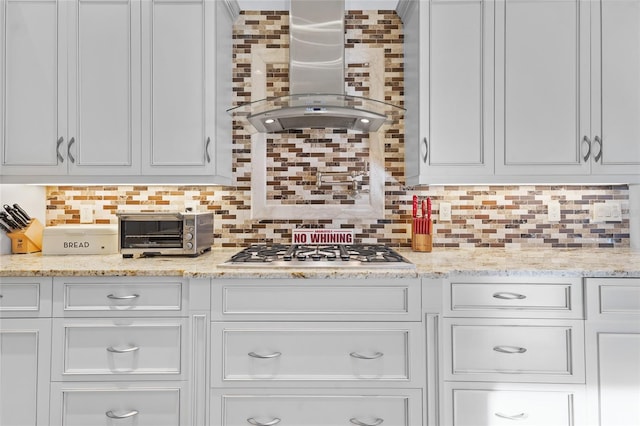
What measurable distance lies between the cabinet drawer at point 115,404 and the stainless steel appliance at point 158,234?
0.61 metres

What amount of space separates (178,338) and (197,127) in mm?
1028

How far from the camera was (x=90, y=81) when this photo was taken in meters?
1.95

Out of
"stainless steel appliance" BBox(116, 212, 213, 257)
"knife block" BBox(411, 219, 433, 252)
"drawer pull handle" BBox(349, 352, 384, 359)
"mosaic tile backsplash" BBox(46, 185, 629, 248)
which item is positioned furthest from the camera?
"mosaic tile backsplash" BBox(46, 185, 629, 248)

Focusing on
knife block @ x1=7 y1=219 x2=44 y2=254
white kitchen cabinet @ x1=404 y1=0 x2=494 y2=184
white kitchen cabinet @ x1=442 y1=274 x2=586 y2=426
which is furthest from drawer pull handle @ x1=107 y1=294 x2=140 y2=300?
white kitchen cabinet @ x1=404 y1=0 x2=494 y2=184

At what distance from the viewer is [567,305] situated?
1.61m

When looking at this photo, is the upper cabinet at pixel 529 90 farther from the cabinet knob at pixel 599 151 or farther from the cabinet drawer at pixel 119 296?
the cabinet drawer at pixel 119 296

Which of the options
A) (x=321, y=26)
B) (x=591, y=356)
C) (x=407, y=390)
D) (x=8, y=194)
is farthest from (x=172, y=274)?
(x=591, y=356)

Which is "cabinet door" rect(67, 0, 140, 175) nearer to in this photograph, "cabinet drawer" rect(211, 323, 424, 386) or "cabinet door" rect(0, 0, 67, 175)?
"cabinet door" rect(0, 0, 67, 175)

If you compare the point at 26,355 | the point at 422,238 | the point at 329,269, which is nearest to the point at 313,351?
the point at 329,269

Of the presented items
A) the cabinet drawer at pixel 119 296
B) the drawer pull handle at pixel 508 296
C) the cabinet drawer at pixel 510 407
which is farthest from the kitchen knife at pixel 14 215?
the drawer pull handle at pixel 508 296

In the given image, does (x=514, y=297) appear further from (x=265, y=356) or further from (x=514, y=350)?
(x=265, y=356)

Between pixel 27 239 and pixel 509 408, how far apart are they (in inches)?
98.9

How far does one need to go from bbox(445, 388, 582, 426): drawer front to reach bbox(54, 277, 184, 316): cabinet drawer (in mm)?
1228

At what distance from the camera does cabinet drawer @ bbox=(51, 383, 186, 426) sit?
1621mm
